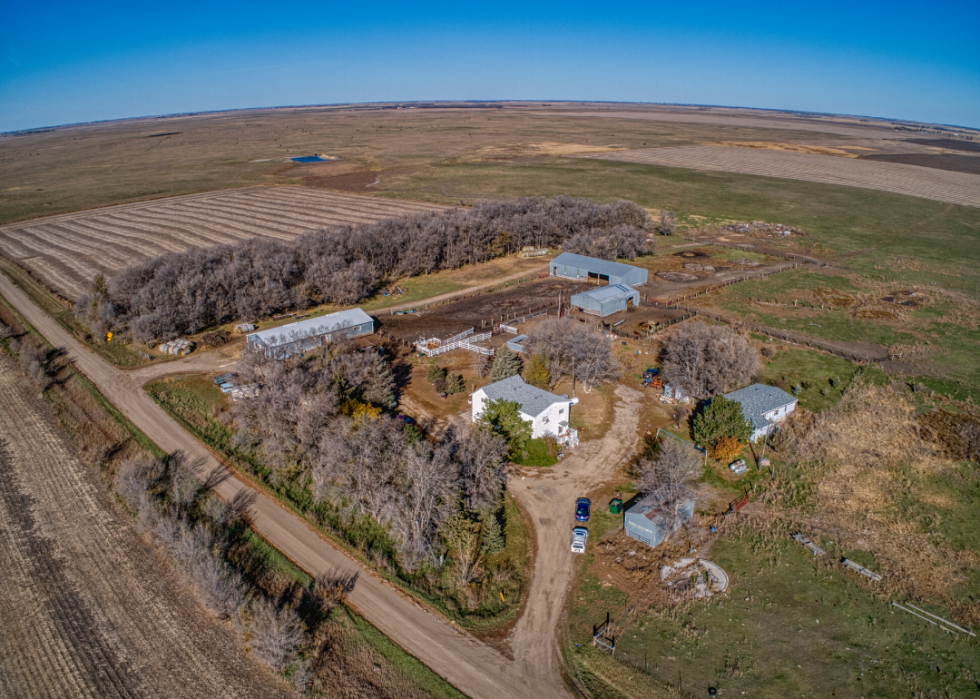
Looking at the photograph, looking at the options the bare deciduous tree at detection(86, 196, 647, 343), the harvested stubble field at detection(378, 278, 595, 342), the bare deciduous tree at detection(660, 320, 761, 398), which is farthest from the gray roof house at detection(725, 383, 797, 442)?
the bare deciduous tree at detection(86, 196, 647, 343)

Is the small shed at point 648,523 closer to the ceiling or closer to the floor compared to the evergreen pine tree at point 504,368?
closer to the floor

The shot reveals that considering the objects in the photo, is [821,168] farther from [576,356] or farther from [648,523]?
[648,523]

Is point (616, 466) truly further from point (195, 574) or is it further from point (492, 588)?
point (195, 574)

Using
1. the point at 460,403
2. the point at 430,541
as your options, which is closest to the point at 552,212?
the point at 460,403

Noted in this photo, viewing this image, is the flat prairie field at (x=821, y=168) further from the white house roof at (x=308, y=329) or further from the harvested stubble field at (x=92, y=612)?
the harvested stubble field at (x=92, y=612)

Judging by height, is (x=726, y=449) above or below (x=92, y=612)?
above

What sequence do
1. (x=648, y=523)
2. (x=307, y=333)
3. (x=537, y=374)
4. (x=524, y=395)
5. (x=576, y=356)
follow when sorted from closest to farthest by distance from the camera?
(x=648, y=523), (x=524, y=395), (x=537, y=374), (x=576, y=356), (x=307, y=333)

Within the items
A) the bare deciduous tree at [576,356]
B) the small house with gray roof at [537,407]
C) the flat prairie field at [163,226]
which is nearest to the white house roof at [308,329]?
the bare deciduous tree at [576,356]

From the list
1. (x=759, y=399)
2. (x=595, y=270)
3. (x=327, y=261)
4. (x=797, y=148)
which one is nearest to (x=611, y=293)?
(x=595, y=270)
